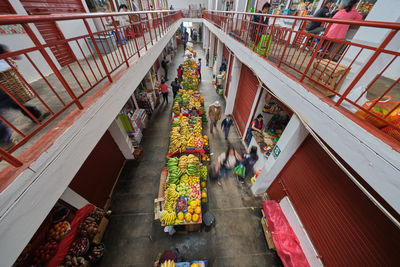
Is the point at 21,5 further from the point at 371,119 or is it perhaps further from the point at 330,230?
the point at 330,230

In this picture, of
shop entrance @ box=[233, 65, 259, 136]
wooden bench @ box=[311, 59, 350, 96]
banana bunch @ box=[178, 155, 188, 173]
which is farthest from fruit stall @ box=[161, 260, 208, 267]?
shop entrance @ box=[233, 65, 259, 136]

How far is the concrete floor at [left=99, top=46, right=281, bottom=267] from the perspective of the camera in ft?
13.9

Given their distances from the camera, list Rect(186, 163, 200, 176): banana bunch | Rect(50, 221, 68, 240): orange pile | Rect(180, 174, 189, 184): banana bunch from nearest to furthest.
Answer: Rect(50, 221, 68, 240): orange pile → Rect(180, 174, 189, 184): banana bunch → Rect(186, 163, 200, 176): banana bunch

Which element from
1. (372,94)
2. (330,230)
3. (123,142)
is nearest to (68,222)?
(123,142)

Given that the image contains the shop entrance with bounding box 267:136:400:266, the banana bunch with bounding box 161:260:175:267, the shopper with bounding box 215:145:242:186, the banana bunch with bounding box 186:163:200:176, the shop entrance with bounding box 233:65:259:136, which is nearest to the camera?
the shop entrance with bounding box 267:136:400:266

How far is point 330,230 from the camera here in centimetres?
311

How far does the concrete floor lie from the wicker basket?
4148 millimetres

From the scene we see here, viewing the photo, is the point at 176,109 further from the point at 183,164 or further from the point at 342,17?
the point at 342,17

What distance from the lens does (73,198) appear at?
410 cm

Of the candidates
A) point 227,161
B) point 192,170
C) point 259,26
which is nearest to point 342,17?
point 259,26

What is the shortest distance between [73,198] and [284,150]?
6.13 m

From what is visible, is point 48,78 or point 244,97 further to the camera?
point 244,97

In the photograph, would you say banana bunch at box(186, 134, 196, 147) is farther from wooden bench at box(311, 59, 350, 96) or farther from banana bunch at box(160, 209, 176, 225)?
wooden bench at box(311, 59, 350, 96)

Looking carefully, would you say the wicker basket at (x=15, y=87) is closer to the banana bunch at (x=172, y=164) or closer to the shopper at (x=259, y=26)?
the banana bunch at (x=172, y=164)
